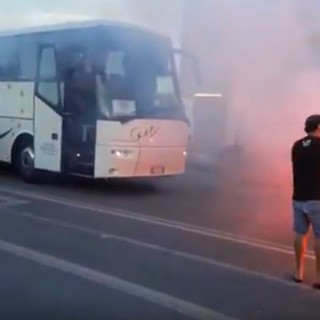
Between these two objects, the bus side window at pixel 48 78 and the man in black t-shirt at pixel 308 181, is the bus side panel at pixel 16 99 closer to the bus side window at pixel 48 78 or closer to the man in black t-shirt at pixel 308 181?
the bus side window at pixel 48 78

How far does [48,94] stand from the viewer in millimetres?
10992

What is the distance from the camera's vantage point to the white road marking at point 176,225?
7.12 meters

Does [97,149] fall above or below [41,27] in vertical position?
below

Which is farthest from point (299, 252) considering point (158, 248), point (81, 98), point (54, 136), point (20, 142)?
point (20, 142)

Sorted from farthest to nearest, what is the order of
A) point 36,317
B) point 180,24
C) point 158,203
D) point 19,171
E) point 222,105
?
point 19,171, point 158,203, point 222,105, point 180,24, point 36,317

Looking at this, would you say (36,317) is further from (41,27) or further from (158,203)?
(41,27)

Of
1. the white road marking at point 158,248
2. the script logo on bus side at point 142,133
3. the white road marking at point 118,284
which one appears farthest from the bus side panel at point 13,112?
the white road marking at point 118,284

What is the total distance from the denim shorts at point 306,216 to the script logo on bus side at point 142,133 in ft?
15.6

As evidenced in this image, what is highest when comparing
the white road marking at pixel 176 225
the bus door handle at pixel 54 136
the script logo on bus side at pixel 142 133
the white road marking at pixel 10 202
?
the script logo on bus side at pixel 142 133

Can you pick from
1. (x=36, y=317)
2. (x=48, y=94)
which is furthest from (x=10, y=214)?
(x=36, y=317)

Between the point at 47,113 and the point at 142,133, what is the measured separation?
1528 mm

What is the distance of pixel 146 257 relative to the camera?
6.39 metres

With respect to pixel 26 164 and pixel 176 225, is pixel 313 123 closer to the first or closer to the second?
pixel 176 225

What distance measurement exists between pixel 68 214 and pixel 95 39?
8.34 feet
